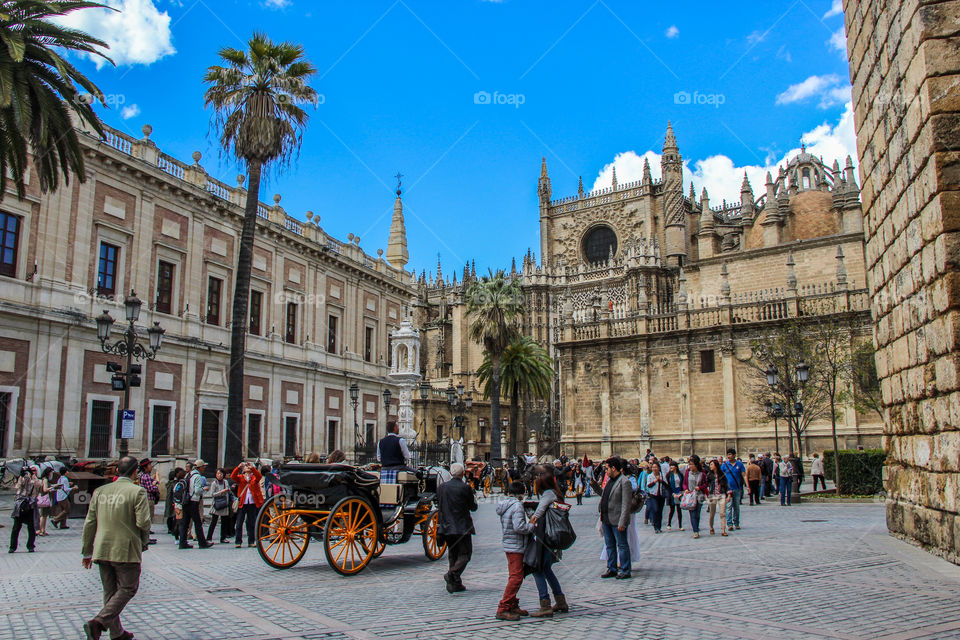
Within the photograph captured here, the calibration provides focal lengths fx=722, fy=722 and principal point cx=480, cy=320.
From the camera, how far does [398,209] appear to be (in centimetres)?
4972

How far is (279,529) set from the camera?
29.7 feet

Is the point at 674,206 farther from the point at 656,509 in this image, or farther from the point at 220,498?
the point at 220,498

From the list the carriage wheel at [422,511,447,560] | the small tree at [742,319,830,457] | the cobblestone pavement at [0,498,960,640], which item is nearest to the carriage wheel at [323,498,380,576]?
the cobblestone pavement at [0,498,960,640]

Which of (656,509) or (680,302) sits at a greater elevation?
(680,302)

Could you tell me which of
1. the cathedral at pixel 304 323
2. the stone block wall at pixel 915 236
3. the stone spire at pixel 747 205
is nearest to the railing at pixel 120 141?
the cathedral at pixel 304 323

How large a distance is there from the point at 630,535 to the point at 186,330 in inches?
842

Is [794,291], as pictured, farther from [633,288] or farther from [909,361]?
[909,361]

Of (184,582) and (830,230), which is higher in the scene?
(830,230)

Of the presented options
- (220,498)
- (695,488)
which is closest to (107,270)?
(220,498)

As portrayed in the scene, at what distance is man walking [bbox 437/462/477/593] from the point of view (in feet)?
25.0

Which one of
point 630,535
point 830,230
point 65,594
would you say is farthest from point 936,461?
point 830,230

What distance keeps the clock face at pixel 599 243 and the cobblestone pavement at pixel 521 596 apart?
163 ft

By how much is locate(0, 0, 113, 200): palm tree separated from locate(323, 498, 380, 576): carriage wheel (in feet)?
31.7

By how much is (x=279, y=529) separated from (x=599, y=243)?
5416 centimetres
